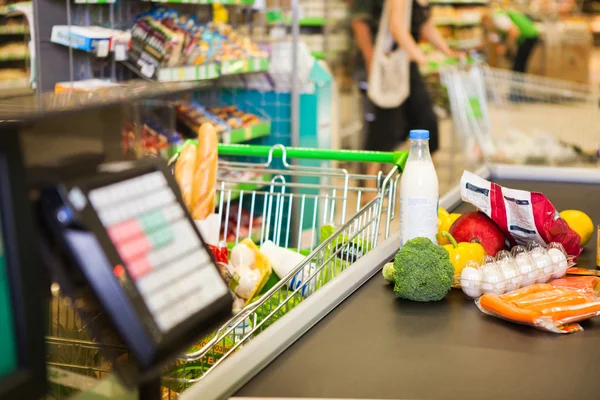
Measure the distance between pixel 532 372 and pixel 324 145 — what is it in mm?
4009

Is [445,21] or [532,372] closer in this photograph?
[532,372]

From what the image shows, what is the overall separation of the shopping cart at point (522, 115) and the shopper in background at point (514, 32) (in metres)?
4.86

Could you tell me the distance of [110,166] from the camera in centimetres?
76

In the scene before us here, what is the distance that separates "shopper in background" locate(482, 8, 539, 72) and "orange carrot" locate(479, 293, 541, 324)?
31.6ft

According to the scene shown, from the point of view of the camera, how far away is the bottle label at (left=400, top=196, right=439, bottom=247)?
1663 mm

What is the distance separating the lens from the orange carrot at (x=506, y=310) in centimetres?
134

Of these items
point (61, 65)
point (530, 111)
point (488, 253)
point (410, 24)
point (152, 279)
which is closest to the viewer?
point (152, 279)

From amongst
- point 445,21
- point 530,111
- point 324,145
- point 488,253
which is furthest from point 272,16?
point 445,21

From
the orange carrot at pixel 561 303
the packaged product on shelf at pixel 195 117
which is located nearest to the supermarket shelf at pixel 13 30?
the packaged product on shelf at pixel 195 117

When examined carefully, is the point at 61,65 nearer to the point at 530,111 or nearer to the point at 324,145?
the point at 324,145

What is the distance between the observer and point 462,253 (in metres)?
1.62

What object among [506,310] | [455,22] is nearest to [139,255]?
[506,310]

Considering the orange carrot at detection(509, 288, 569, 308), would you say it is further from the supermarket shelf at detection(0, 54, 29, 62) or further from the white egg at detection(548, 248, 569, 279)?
the supermarket shelf at detection(0, 54, 29, 62)

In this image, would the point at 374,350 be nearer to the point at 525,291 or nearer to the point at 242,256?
the point at 525,291
